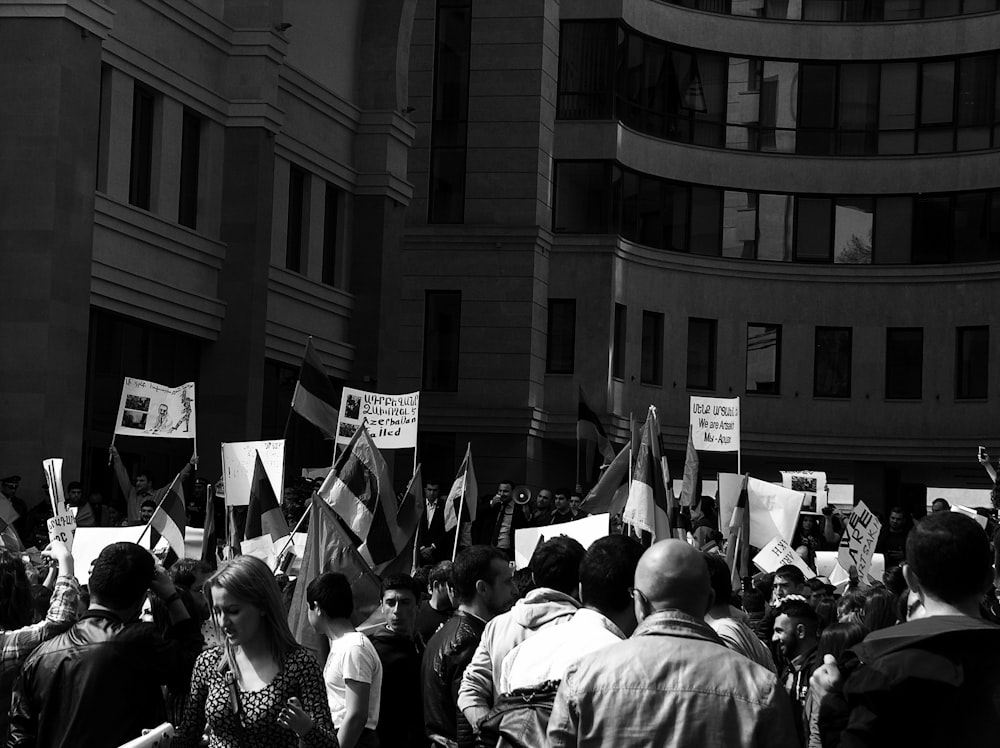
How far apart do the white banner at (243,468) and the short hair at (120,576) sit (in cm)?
927

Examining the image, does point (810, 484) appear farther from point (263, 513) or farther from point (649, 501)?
point (263, 513)

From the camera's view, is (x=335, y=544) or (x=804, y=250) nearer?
(x=335, y=544)

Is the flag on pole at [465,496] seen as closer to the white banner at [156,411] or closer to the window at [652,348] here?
the white banner at [156,411]

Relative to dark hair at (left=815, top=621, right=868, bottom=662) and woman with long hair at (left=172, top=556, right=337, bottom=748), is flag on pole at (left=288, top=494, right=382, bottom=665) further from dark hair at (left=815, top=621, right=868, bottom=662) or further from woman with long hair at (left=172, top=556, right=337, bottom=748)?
woman with long hair at (left=172, top=556, right=337, bottom=748)

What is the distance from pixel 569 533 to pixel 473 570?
189 inches

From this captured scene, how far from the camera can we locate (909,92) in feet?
147

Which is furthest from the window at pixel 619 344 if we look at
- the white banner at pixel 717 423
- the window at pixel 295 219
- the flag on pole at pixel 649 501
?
the flag on pole at pixel 649 501

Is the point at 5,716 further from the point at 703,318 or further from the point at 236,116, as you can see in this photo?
the point at 703,318

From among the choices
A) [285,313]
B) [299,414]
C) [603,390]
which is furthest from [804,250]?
[299,414]

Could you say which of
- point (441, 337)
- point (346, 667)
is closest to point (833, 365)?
point (441, 337)

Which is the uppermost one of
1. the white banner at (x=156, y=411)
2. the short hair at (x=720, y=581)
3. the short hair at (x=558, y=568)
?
the white banner at (x=156, y=411)

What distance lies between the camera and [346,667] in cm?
788

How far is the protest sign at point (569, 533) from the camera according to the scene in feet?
42.1

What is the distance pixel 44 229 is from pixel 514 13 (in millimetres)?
19335
